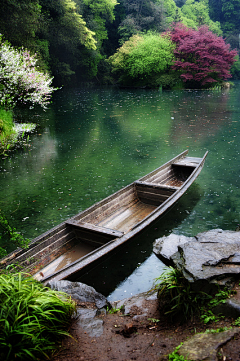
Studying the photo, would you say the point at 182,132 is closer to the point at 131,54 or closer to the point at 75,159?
the point at 75,159

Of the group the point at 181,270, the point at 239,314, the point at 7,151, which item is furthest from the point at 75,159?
the point at 239,314

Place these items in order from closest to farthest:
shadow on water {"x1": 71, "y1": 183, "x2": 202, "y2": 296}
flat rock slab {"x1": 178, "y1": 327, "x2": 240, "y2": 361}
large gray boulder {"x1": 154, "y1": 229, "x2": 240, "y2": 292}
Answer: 1. flat rock slab {"x1": 178, "y1": 327, "x2": 240, "y2": 361}
2. large gray boulder {"x1": 154, "y1": 229, "x2": 240, "y2": 292}
3. shadow on water {"x1": 71, "y1": 183, "x2": 202, "y2": 296}

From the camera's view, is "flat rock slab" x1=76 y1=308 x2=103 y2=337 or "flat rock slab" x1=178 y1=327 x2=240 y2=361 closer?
"flat rock slab" x1=178 y1=327 x2=240 y2=361

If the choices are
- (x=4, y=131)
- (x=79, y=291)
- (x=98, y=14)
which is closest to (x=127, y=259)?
(x=79, y=291)

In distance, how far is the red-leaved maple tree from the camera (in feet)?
111

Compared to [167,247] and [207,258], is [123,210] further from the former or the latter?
[207,258]

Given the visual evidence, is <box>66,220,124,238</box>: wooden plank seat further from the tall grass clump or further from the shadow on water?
the tall grass clump

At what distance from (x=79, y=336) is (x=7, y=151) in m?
10.4

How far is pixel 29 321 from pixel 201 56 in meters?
36.7

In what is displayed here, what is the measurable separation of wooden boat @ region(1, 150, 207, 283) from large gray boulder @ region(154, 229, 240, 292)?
1.07 metres

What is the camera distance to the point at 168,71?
38.0m

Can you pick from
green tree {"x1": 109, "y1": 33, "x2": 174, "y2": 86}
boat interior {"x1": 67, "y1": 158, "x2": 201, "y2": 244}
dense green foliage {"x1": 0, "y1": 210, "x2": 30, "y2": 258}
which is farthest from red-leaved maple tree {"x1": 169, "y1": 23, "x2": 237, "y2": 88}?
dense green foliage {"x1": 0, "y1": 210, "x2": 30, "y2": 258}

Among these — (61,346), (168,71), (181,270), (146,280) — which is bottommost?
(146,280)

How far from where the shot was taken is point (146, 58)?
36.2 meters
